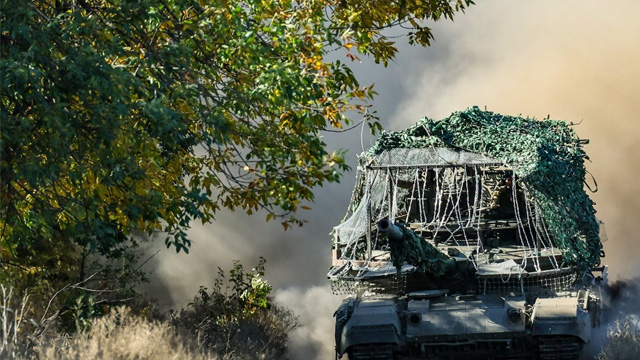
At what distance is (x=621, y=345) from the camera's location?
579 inches

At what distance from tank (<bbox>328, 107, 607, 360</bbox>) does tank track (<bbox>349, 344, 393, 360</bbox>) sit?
2cm

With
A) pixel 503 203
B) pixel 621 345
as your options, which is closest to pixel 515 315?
pixel 621 345

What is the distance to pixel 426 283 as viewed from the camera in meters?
15.8

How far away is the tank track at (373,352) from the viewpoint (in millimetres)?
14430

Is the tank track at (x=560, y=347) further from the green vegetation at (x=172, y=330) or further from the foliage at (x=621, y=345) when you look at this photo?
the green vegetation at (x=172, y=330)

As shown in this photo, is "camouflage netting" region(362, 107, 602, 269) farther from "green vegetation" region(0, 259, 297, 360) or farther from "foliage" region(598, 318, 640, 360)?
"green vegetation" region(0, 259, 297, 360)

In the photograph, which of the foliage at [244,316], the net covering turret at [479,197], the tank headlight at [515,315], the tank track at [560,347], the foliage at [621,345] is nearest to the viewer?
the tank track at [560,347]

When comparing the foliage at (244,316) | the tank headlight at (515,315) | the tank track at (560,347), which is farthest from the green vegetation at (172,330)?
the tank track at (560,347)

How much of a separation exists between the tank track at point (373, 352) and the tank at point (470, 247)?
0.05ft

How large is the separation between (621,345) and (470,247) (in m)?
2.91

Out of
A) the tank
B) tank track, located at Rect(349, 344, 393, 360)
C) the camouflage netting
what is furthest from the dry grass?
the camouflage netting

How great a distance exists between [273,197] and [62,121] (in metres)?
2.94

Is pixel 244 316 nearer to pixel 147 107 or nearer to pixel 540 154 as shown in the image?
pixel 540 154

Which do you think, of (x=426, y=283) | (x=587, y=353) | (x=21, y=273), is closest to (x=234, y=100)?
(x=426, y=283)
